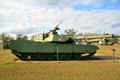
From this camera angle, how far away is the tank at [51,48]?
55.8 feet

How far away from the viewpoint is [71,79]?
820cm

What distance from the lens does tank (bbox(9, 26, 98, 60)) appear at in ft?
55.8

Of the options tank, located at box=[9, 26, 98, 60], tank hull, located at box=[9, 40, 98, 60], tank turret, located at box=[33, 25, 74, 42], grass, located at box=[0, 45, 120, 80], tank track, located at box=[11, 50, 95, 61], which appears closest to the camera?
grass, located at box=[0, 45, 120, 80]

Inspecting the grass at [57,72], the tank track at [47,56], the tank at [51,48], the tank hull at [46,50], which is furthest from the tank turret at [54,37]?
the grass at [57,72]

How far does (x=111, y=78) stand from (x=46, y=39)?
12292 millimetres

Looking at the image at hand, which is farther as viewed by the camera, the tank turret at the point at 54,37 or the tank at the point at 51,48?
the tank turret at the point at 54,37

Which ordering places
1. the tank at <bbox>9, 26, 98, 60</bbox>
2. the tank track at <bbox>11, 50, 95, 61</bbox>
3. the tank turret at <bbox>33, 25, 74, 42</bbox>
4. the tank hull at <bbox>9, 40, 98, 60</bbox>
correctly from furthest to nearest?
1. the tank turret at <bbox>33, 25, 74, 42</bbox>
2. the tank track at <bbox>11, 50, 95, 61</bbox>
3. the tank at <bbox>9, 26, 98, 60</bbox>
4. the tank hull at <bbox>9, 40, 98, 60</bbox>

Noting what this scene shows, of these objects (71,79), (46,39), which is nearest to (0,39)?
(46,39)

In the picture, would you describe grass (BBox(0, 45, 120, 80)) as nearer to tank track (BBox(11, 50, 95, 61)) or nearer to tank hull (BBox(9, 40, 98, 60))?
tank hull (BBox(9, 40, 98, 60))

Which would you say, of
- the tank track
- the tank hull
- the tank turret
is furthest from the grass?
the tank turret

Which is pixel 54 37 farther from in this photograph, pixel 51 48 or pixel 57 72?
pixel 57 72

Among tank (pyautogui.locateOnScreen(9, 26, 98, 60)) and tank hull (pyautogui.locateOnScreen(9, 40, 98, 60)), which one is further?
tank (pyautogui.locateOnScreen(9, 26, 98, 60))

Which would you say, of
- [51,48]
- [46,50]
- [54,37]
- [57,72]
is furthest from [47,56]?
[57,72]

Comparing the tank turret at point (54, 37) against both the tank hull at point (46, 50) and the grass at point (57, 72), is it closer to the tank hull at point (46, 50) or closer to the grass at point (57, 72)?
the tank hull at point (46, 50)
